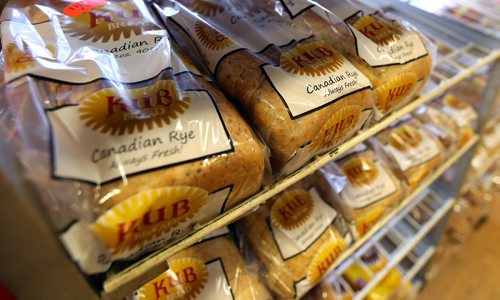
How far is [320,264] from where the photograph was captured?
0.75m

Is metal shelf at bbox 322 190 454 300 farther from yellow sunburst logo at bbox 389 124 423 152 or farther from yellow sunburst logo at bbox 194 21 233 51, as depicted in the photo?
yellow sunburst logo at bbox 194 21 233 51

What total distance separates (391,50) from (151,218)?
550 mm

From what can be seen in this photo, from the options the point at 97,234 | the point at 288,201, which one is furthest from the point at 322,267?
the point at 97,234

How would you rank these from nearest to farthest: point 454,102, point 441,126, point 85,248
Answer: point 85,248 → point 441,126 → point 454,102

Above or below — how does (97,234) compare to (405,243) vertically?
above

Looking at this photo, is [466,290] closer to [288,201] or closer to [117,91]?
[288,201]

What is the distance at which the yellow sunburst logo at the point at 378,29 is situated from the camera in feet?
2.32

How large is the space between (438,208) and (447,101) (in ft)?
1.28

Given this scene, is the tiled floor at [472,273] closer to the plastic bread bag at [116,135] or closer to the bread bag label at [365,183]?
the bread bag label at [365,183]

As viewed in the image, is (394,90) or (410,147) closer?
(394,90)

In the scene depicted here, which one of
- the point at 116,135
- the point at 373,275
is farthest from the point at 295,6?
the point at 373,275

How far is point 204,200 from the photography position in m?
0.48

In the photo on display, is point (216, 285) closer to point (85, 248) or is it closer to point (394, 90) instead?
point (85, 248)

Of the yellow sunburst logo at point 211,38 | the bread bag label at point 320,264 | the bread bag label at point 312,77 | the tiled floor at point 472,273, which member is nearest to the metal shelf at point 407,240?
the tiled floor at point 472,273
